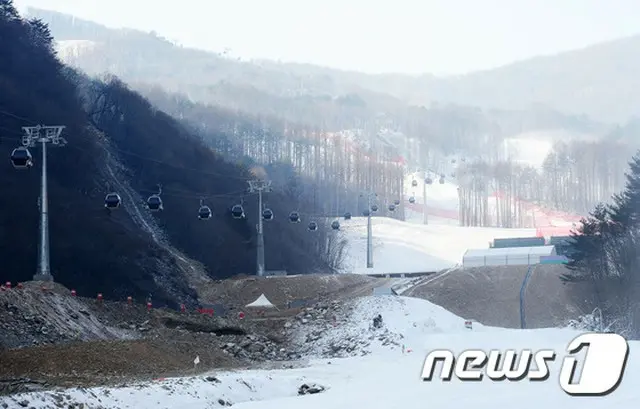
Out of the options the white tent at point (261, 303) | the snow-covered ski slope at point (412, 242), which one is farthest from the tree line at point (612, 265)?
the snow-covered ski slope at point (412, 242)

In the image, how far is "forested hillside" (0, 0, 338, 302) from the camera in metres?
65.6

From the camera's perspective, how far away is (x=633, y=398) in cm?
→ 2480

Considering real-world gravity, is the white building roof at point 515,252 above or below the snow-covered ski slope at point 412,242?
above

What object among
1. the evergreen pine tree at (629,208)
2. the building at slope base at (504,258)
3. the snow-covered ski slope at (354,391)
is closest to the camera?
the snow-covered ski slope at (354,391)

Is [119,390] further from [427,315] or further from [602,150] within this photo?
[602,150]

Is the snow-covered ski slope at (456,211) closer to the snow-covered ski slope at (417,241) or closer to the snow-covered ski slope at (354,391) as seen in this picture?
the snow-covered ski slope at (417,241)

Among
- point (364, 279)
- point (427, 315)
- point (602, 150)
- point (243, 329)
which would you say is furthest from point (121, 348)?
→ point (602, 150)

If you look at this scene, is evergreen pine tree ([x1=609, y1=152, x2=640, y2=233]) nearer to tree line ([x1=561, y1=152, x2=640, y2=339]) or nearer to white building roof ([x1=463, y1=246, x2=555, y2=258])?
tree line ([x1=561, y1=152, x2=640, y2=339])

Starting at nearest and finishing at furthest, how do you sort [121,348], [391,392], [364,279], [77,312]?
1. [391,392]
2. [121,348]
3. [77,312]
4. [364,279]

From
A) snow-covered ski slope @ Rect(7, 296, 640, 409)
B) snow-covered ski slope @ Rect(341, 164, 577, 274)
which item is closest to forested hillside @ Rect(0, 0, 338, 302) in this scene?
snow-covered ski slope @ Rect(341, 164, 577, 274)

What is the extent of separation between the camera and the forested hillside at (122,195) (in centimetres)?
6562

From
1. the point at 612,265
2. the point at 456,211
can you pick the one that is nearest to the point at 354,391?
the point at 612,265

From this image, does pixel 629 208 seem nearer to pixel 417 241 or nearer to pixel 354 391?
pixel 354 391

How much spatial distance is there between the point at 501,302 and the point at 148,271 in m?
23.7
